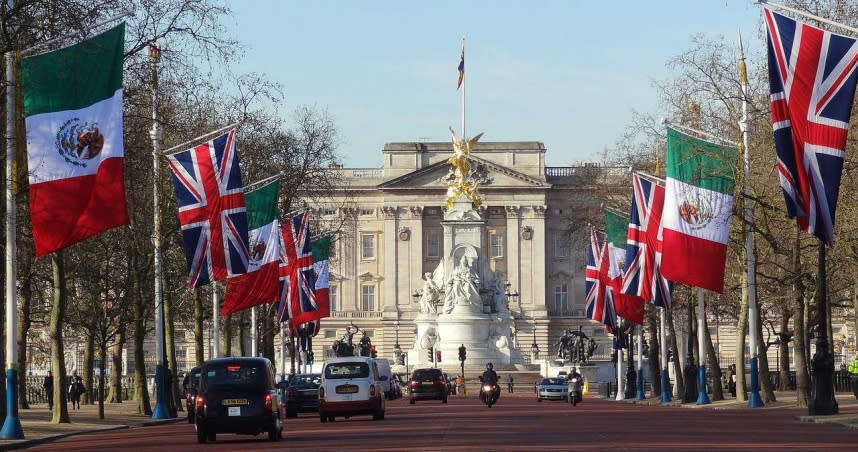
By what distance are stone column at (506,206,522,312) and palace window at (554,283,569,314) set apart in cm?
465

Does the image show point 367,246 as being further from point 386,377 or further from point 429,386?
point 429,386

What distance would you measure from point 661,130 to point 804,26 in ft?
97.9

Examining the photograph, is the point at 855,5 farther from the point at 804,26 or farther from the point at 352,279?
the point at 352,279

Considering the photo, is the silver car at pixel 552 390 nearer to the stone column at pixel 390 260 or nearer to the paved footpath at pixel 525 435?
the paved footpath at pixel 525 435

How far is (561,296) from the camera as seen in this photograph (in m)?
172

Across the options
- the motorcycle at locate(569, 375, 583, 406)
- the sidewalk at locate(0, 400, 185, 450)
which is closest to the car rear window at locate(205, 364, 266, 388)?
the sidewalk at locate(0, 400, 185, 450)

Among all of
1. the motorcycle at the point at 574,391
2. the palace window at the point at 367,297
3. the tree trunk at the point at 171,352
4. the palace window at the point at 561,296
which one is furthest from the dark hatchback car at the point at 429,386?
the palace window at the point at 367,297

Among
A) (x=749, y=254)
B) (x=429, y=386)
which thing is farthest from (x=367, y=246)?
(x=749, y=254)

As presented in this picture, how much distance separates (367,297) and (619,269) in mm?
108837

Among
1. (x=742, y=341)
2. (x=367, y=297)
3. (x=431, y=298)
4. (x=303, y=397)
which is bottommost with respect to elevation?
A: (x=303, y=397)

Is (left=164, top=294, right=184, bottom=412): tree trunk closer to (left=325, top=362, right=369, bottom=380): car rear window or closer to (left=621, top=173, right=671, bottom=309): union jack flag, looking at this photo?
(left=325, top=362, right=369, bottom=380): car rear window

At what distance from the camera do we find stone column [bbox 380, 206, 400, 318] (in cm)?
16962

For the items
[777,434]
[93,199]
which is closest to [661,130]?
[777,434]

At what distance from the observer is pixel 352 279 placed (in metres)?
173
